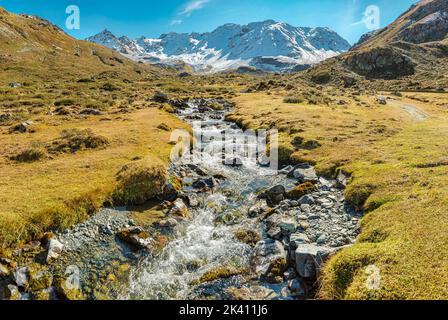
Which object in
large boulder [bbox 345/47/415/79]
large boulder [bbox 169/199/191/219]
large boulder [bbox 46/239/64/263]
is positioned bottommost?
large boulder [bbox 46/239/64/263]

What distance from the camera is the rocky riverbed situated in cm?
1406

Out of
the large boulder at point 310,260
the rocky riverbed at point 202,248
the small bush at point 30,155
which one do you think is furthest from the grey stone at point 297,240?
the small bush at point 30,155

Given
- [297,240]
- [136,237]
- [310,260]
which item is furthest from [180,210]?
[310,260]

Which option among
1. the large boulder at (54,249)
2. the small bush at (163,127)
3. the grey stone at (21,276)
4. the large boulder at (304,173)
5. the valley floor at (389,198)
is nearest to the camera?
the valley floor at (389,198)

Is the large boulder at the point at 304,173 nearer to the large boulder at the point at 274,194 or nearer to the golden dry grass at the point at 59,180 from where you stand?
the large boulder at the point at 274,194

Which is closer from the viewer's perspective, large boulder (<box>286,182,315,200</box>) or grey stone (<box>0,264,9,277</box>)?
grey stone (<box>0,264,9,277</box>)

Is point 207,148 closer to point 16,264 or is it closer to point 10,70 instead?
point 16,264

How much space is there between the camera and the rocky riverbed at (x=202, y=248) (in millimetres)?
14062

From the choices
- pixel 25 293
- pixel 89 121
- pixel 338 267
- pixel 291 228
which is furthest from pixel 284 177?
pixel 89 121

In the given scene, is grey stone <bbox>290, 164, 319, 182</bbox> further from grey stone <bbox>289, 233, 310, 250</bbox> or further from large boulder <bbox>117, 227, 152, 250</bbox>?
Result: large boulder <bbox>117, 227, 152, 250</bbox>

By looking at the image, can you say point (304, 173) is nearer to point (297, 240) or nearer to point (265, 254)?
point (297, 240)

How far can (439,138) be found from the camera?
32.4 m

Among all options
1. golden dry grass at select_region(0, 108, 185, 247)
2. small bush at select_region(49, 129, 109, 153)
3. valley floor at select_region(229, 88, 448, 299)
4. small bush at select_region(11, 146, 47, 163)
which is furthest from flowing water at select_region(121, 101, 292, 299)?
small bush at select_region(11, 146, 47, 163)

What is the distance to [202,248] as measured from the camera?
1783 centimetres
